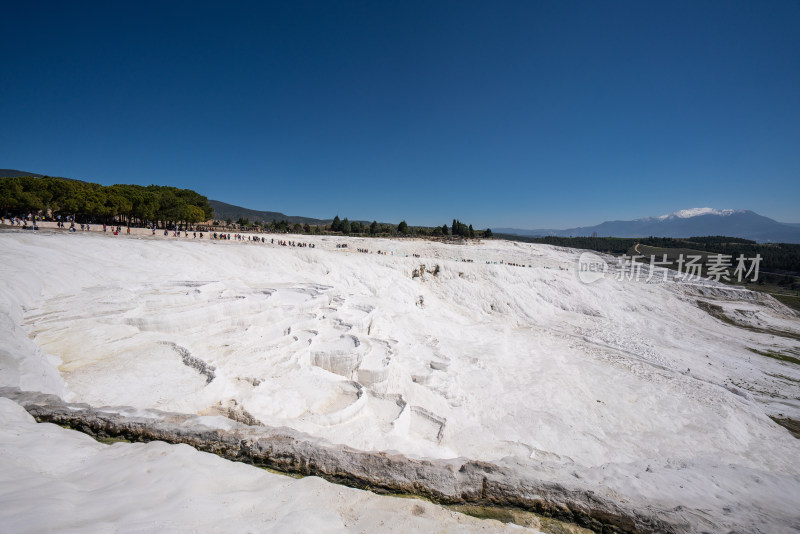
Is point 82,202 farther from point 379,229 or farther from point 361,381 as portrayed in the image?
point 379,229

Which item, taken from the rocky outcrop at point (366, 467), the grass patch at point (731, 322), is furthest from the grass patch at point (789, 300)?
the rocky outcrop at point (366, 467)

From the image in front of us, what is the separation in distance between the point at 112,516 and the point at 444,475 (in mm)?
4078

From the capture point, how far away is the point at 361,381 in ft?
38.0

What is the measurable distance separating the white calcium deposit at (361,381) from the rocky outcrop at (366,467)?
1.39ft

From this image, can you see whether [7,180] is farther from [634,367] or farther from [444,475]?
[634,367]

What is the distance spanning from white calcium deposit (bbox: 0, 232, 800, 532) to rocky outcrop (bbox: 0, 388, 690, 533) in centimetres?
42

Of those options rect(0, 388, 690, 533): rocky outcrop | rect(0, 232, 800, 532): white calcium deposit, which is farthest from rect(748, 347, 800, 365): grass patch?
rect(0, 388, 690, 533): rocky outcrop

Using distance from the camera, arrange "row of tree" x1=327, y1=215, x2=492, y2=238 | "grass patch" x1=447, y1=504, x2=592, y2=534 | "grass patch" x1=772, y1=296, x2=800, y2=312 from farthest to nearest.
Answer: "row of tree" x1=327, y1=215, x2=492, y2=238 → "grass patch" x1=772, y1=296, x2=800, y2=312 → "grass patch" x1=447, y1=504, x2=592, y2=534

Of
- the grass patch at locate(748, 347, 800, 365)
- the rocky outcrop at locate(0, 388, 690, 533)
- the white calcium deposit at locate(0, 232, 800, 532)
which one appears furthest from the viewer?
the grass patch at locate(748, 347, 800, 365)

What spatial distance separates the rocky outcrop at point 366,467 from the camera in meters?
4.48

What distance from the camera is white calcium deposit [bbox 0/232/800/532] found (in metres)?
4.76

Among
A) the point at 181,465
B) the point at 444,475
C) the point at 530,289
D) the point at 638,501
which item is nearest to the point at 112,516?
the point at 181,465

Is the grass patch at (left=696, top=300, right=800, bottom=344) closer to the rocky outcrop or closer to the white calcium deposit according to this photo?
the white calcium deposit

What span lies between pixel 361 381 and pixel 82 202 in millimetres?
43799
